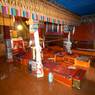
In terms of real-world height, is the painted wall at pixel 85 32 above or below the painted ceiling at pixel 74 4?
below

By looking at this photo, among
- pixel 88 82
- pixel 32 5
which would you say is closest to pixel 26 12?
pixel 32 5

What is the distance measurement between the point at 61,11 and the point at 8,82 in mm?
1317

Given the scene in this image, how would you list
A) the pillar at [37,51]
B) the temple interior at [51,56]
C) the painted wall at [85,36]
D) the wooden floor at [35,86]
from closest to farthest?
the temple interior at [51,56]
the wooden floor at [35,86]
the pillar at [37,51]
the painted wall at [85,36]

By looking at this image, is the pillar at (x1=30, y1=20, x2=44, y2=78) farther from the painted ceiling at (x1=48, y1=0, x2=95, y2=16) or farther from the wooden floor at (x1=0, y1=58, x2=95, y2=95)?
the painted ceiling at (x1=48, y1=0, x2=95, y2=16)

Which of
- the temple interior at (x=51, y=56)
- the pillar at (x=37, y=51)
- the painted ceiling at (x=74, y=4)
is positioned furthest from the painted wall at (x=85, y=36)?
the pillar at (x=37, y=51)

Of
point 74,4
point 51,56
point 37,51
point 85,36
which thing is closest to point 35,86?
point 37,51

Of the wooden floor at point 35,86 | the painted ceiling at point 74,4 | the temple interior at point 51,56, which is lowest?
the wooden floor at point 35,86

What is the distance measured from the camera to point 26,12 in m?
1.07

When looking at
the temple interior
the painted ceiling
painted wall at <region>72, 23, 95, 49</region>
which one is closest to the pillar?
the temple interior

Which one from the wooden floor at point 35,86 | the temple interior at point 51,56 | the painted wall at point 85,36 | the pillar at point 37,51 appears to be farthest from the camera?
the painted wall at point 85,36

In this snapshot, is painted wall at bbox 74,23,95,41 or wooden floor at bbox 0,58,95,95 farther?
painted wall at bbox 74,23,95,41

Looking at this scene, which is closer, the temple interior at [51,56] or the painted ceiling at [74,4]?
the temple interior at [51,56]

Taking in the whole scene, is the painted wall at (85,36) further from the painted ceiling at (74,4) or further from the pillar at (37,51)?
the pillar at (37,51)

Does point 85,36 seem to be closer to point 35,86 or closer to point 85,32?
point 85,32
